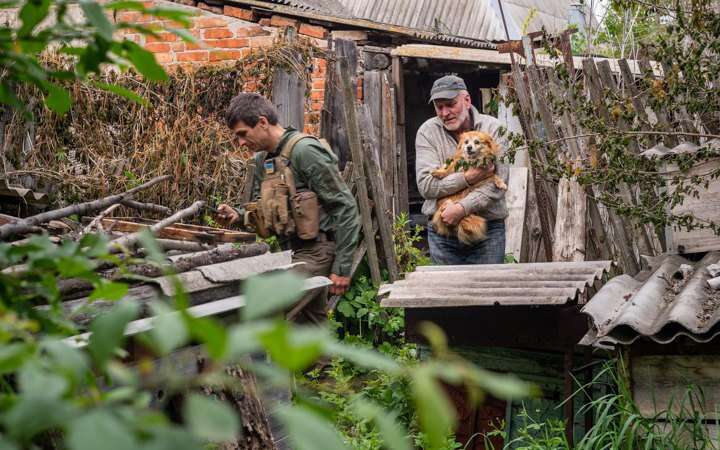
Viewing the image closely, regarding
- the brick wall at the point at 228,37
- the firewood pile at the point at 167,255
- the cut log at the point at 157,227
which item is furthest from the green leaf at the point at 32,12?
the brick wall at the point at 228,37

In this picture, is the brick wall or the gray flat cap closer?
the gray flat cap

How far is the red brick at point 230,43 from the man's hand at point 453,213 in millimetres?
4021

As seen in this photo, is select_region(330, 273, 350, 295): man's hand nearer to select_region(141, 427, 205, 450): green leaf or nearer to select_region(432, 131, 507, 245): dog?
select_region(432, 131, 507, 245): dog

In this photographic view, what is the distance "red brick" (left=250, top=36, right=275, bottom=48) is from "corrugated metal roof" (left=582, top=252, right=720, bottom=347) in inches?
217

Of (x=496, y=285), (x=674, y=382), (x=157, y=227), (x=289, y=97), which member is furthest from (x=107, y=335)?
(x=289, y=97)

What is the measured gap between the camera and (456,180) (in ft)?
21.1

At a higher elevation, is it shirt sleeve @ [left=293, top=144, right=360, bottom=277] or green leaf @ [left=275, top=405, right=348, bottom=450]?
green leaf @ [left=275, top=405, right=348, bottom=450]

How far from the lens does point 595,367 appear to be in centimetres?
505

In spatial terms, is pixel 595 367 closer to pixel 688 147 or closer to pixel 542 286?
pixel 542 286

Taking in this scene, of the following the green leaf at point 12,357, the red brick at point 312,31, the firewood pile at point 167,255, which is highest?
the red brick at point 312,31

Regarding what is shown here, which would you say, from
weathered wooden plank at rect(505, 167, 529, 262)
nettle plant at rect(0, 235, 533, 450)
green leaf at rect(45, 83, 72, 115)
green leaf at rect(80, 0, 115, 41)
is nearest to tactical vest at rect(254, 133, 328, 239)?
weathered wooden plank at rect(505, 167, 529, 262)

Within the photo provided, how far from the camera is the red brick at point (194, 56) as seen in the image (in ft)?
31.3

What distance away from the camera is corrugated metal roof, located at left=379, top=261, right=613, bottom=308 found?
454cm

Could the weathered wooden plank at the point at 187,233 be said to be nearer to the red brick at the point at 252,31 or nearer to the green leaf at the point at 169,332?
the green leaf at the point at 169,332
